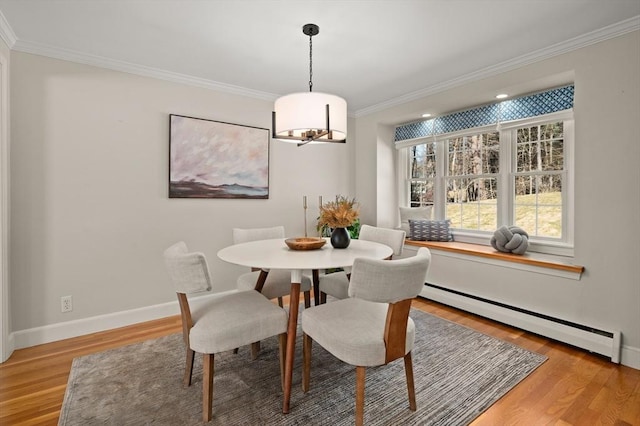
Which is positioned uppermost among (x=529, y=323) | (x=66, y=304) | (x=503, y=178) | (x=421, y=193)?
(x=503, y=178)

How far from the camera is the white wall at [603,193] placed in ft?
7.39

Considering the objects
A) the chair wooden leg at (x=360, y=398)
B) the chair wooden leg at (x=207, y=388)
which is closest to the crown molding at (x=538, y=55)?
→ the chair wooden leg at (x=360, y=398)

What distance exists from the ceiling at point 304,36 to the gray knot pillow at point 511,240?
5.10ft

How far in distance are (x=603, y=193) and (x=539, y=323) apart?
1177 millimetres

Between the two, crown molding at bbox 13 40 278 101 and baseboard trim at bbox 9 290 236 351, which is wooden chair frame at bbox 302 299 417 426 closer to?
baseboard trim at bbox 9 290 236 351

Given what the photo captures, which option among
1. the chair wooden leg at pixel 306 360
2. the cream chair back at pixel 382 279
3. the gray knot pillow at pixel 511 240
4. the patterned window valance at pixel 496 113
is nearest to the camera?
the cream chair back at pixel 382 279

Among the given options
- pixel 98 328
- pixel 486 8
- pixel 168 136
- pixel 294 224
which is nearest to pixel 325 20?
pixel 486 8

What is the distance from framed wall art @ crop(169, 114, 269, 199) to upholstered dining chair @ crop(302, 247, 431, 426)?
2103 mm

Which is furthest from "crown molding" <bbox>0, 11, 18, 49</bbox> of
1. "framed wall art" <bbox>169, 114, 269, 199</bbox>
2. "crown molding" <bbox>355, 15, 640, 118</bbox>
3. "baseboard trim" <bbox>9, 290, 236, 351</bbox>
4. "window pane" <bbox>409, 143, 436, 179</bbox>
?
"window pane" <bbox>409, 143, 436, 179</bbox>

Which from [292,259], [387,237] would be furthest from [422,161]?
[292,259]

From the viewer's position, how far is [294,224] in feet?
13.4

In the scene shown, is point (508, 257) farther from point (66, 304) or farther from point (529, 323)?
point (66, 304)

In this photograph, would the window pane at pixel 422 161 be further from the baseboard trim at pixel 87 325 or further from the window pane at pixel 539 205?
the baseboard trim at pixel 87 325

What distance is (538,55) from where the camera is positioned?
2.68 m
